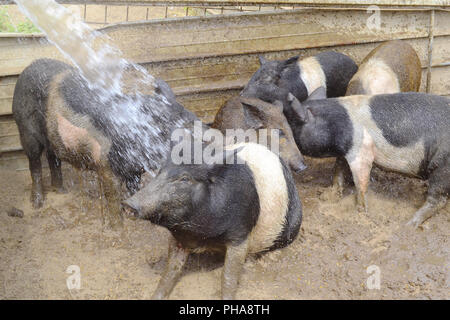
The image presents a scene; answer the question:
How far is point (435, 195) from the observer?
17.6ft

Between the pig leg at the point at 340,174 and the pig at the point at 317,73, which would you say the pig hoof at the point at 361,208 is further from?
the pig at the point at 317,73

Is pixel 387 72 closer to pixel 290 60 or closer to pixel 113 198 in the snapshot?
pixel 290 60

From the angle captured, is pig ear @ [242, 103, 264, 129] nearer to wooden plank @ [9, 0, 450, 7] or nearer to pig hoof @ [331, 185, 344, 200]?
pig hoof @ [331, 185, 344, 200]

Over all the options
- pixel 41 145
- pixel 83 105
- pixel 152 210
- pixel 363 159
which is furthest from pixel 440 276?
pixel 41 145

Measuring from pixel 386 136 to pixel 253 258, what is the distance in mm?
1781

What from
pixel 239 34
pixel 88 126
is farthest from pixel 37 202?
pixel 239 34

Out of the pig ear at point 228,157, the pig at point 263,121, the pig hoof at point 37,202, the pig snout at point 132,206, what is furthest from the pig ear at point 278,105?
the pig hoof at point 37,202

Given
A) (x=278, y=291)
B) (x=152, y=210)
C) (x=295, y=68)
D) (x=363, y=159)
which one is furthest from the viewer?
(x=295, y=68)

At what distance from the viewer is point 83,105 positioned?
16.7 feet

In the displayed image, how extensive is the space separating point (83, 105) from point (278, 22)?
2.45m

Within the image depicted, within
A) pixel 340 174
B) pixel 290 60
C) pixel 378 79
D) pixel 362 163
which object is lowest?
pixel 340 174

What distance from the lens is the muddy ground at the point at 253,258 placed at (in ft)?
14.4

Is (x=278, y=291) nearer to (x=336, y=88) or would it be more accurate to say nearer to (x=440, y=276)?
(x=440, y=276)

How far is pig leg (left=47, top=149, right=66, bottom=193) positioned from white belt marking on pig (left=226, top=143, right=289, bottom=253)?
1.95 metres
